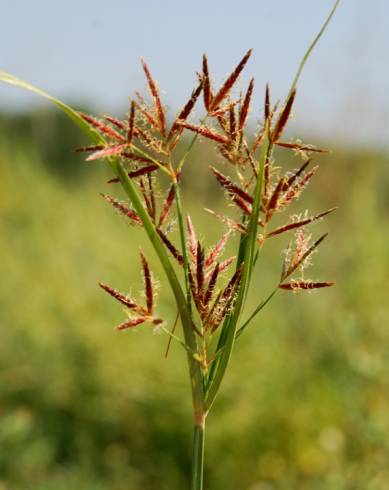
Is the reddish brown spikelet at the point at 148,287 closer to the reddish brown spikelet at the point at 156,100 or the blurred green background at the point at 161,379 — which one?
the reddish brown spikelet at the point at 156,100

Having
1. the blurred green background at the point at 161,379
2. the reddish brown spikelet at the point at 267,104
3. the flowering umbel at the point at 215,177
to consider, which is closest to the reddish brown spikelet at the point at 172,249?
the flowering umbel at the point at 215,177

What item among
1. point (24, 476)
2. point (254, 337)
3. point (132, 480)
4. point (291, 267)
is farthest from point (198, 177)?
point (291, 267)

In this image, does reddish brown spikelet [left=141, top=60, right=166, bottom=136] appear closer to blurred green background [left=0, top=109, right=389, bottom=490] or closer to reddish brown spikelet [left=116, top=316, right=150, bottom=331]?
reddish brown spikelet [left=116, top=316, right=150, bottom=331]

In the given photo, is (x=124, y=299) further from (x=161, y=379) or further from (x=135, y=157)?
(x=161, y=379)

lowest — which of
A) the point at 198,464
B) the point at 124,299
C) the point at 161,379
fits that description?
the point at 161,379

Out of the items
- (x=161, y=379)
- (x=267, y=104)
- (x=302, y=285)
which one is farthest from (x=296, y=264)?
(x=161, y=379)
